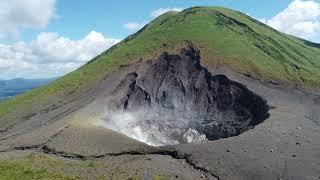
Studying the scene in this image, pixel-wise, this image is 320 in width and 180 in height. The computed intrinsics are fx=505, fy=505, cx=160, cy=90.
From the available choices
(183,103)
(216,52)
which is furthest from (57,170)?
(216,52)

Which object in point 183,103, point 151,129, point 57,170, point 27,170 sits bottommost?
point 27,170

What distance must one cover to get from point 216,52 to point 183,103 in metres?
17.4

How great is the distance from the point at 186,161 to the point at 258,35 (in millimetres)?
75500

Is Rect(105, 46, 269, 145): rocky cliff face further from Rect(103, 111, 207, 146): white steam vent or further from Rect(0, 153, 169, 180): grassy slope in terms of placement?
Rect(0, 153, 169, 180): grassy slope

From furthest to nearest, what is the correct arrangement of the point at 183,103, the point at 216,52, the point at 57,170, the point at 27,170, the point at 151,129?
the point at 216,52
the point at 183,103
the point at 151,129
the point at 57,170
the point at 27,170

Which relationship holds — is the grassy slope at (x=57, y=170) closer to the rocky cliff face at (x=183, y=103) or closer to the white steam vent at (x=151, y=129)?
the white steam vent at (x=151, y=129)

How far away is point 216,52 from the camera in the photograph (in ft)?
389

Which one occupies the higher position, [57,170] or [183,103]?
[183,103]

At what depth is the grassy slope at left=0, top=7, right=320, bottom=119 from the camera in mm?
112812

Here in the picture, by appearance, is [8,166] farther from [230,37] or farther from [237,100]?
[230,37]

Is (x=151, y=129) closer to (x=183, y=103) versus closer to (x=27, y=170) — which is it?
(x=183, y=103)

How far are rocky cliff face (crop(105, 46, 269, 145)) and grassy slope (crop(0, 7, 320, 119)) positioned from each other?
570 cm

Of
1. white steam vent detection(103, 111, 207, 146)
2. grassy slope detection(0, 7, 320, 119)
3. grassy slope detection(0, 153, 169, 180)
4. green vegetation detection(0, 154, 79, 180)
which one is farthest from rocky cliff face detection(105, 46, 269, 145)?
green vegetation detection(0, 154, 79, 180)

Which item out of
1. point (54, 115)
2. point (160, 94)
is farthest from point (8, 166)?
point (160, 94)
